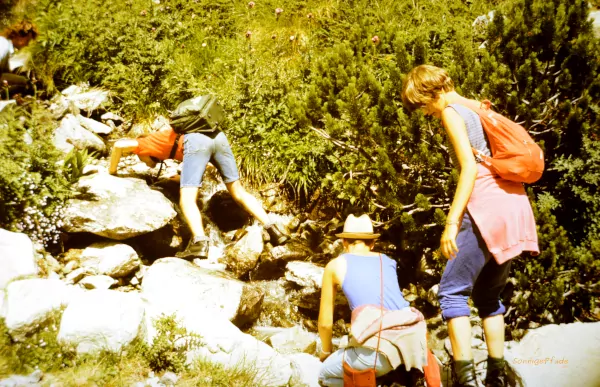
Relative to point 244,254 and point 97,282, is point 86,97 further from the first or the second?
point 244,254

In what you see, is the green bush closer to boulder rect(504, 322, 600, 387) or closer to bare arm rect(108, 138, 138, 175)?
bare arm rect(108, 138, 138, 175)

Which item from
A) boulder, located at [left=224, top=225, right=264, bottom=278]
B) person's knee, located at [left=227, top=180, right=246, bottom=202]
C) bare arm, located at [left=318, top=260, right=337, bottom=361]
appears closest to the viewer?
bare arm, located at [left=318, top=260, right=337, bottom=361]

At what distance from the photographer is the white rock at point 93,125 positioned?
6367mm

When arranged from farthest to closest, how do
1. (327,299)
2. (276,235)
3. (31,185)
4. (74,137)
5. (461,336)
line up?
(74,137) → (276,235) → (31,185) → (327,299) → (461,336)

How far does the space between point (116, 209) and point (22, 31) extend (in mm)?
4324

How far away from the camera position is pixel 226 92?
6527mm

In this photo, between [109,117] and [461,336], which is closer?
[461,336]

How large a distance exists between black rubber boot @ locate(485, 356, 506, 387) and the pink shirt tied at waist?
2.16ft

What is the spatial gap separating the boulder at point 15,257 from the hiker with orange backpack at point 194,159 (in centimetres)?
142

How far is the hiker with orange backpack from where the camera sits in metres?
4.74

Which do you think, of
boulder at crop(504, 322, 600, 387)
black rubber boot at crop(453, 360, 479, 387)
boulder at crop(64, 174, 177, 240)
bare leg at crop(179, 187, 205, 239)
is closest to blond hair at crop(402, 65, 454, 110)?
black rubber boot at crop(453, 360, 479, 387)

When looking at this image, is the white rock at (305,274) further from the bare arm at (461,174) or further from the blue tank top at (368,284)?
the bare arm at (461,174)

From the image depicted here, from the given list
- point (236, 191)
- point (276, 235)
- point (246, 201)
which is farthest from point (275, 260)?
point (236, 191)

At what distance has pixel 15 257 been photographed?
3.77 metres
